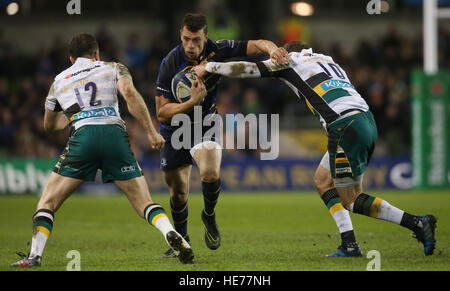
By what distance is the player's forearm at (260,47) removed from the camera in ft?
25.5

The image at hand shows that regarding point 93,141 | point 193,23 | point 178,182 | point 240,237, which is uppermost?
point 193,23

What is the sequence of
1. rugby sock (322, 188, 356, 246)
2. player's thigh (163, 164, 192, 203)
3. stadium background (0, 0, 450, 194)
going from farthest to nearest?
stadium background (0, 0, 450, 194), player's thigh (163, 164, 192, 203), rugby sock (322, 188, 356, 246)

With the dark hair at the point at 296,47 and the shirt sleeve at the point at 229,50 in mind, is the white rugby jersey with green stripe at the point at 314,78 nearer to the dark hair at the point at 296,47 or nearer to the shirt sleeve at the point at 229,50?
the dark hair at the point at 296,47

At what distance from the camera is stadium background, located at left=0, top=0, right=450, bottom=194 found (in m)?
19.5

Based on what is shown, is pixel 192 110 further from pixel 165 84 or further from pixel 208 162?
pixel 208 162

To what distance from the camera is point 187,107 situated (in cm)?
747

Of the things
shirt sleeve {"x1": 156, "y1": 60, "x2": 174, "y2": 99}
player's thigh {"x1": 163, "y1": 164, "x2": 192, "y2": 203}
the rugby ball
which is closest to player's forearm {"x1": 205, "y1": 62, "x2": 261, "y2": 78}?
the rugby ball

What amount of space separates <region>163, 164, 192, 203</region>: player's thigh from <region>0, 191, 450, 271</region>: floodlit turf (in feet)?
2.17

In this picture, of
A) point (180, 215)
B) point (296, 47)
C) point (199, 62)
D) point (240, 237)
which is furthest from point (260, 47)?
point (240, 237)

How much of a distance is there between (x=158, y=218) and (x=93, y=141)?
3.15ft

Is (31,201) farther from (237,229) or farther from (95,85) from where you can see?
(95,85)

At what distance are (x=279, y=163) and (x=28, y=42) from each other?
10.9 m

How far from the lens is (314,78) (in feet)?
23.7

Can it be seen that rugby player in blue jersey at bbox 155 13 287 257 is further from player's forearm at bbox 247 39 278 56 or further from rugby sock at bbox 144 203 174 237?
rugby sock at bbox 144 203 174 237
